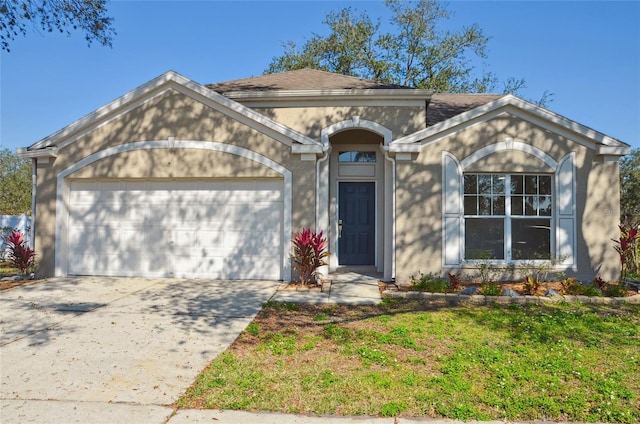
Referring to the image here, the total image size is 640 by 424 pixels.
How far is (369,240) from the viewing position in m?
11.7

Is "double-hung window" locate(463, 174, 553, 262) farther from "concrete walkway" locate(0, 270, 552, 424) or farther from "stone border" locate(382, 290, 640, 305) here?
"concrete walkway" locate(0, 270, 552, 424)

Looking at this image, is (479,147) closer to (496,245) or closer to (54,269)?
(496,245)

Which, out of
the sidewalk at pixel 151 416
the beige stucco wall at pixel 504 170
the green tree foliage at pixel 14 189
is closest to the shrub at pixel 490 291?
the beige stucco wall at pixel 504 170

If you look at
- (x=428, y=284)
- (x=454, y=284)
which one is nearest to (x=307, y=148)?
(x=428, y=284)

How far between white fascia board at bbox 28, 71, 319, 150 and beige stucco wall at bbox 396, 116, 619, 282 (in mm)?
2586

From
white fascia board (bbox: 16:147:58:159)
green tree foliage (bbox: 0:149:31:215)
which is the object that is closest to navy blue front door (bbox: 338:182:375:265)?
white fascia board (bbox: 16:147:58:159)

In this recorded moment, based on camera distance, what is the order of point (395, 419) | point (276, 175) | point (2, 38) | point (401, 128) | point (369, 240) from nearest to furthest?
point (395, 419)
point (2, 38)
point (276, 175)
point (401, 128)
point (369, 240)

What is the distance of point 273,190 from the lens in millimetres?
9727

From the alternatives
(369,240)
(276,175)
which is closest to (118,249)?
(276,175)

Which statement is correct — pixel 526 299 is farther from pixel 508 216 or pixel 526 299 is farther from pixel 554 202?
pixel 554 202

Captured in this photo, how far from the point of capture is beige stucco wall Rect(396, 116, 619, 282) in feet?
30.5

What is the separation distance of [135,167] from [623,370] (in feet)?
32.1

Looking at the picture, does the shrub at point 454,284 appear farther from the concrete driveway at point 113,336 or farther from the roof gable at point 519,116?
the concrete driveway at point 113,336

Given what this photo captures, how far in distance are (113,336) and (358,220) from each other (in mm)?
7340
